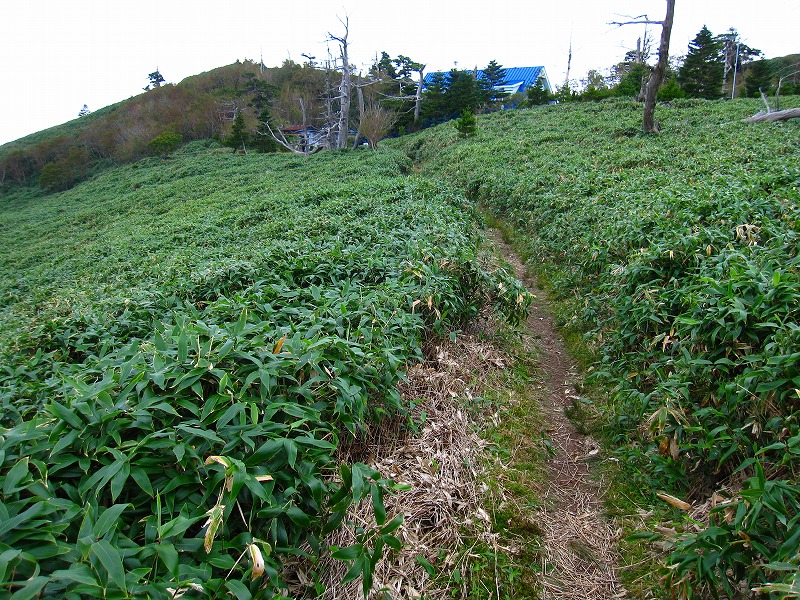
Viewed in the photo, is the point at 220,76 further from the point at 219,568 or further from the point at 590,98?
the point at 219,568

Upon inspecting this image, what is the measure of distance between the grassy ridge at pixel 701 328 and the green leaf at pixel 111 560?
185cm

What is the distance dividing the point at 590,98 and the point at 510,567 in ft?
85.5

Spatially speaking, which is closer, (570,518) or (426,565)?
(426,565)

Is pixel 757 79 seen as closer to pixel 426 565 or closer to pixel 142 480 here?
pixel 426 565

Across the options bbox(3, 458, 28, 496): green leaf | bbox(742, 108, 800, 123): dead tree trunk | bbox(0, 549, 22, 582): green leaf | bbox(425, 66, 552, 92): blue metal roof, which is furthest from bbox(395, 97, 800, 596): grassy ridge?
bbox(425, 66, 552, 92): blue metal roof

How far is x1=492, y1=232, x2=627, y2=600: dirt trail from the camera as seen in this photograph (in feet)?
6.82

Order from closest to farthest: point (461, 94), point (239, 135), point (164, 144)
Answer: point (239, 135)
point (461, 94)
point (164, 144)

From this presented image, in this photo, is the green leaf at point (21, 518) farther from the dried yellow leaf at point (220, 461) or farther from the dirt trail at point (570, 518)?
the dirt trail at point (570, 518)

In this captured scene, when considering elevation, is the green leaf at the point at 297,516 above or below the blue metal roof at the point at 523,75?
below

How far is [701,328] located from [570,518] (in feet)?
4.32

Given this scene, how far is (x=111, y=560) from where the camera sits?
49.8 inches

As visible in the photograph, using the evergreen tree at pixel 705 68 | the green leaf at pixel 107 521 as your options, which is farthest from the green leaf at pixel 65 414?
the evergreen tree at pixel 705 68

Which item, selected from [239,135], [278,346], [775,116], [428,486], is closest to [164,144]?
[239,135]

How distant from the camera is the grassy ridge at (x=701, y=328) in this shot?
1.70 meters
